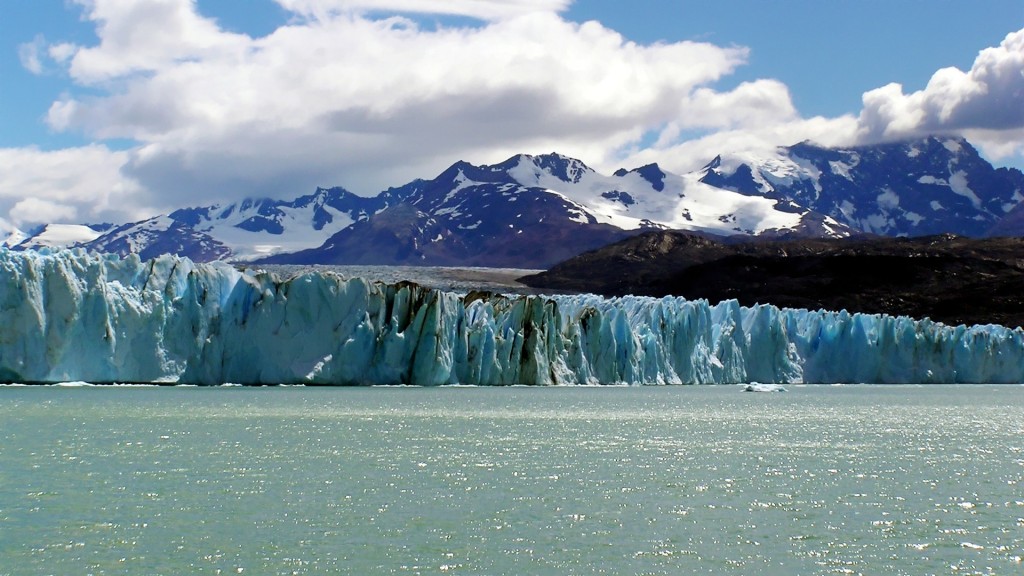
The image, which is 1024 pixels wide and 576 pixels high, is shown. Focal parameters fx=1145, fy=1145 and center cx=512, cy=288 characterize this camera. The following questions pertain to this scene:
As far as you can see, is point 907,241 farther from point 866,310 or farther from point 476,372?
point 476,372

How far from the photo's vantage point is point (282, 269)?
9912 centimetres

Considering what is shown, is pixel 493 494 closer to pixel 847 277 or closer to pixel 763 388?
pixel 763 388

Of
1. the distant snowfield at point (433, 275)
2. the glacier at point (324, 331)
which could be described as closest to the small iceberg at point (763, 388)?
the glacier at point (324, 331)

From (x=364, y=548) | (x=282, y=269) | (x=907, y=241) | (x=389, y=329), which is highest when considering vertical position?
(x=907, y=241)

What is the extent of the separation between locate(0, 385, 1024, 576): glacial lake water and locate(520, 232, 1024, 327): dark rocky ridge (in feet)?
265

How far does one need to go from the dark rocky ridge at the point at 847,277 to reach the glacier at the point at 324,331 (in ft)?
185

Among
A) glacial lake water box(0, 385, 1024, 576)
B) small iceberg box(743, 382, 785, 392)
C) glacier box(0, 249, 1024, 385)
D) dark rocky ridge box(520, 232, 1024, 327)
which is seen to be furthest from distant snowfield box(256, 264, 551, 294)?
glacial lake water box(0, 385, 1024, 576)

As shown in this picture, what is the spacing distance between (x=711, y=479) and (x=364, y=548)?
741cm

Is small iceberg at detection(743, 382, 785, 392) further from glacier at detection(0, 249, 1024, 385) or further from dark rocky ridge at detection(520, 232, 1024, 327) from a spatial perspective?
dark rocky ridge at detection(520, 232, 1024, 327)

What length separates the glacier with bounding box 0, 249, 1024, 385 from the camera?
119 ft

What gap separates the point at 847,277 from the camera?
12169 cm

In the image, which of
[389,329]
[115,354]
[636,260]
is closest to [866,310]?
[636,260]

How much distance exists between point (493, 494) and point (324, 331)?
82.3 feet

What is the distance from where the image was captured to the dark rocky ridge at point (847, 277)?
105625 mm
